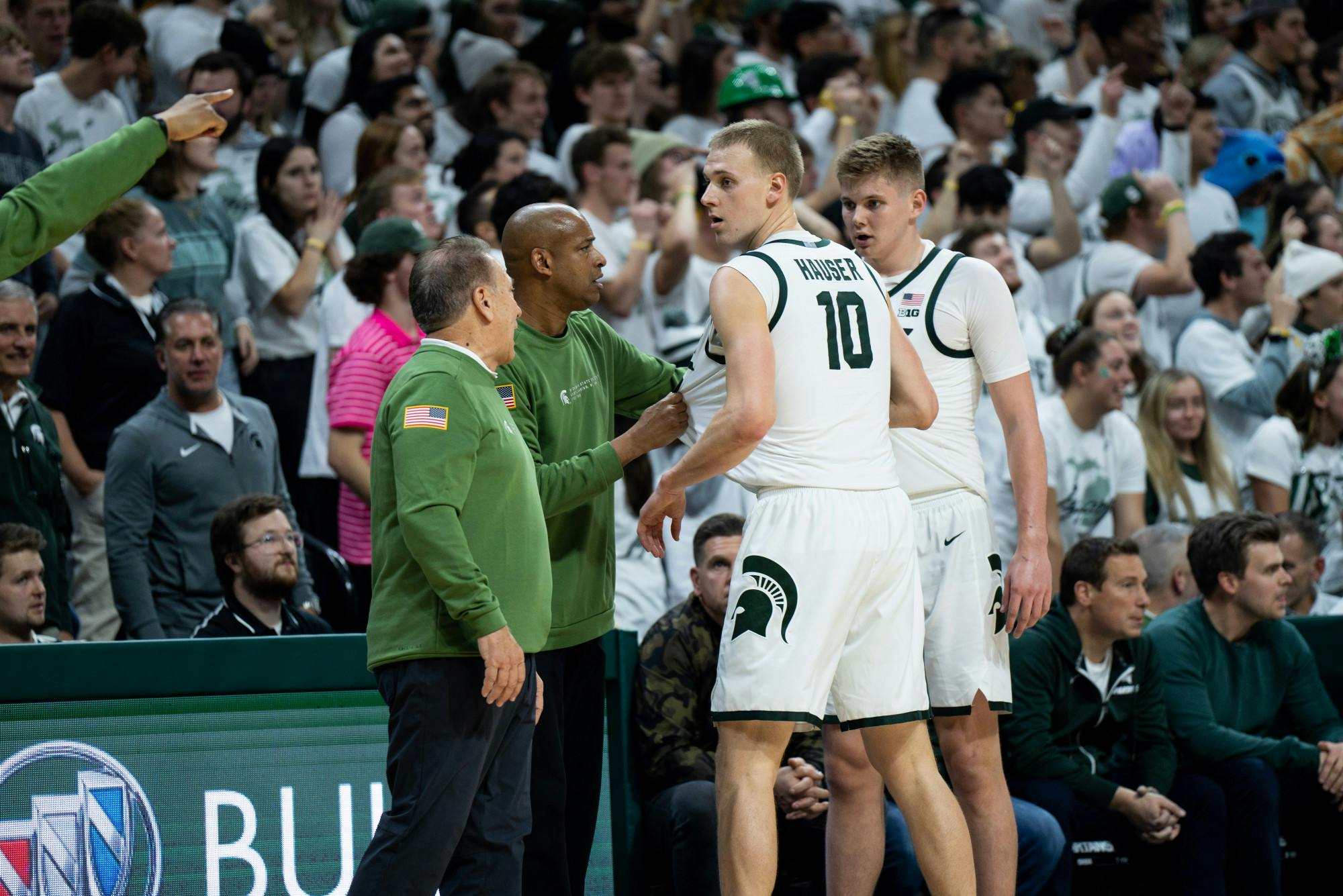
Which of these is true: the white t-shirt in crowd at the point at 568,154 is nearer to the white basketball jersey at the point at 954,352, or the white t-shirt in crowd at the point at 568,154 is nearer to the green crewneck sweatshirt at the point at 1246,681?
the green crewneck sweatshirt at the point at 1246,681

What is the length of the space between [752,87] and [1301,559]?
14.7ft

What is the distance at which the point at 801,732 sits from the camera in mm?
6051

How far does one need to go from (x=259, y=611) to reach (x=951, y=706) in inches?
111

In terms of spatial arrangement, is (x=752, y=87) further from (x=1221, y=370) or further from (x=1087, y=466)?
(x=1087, y=466)

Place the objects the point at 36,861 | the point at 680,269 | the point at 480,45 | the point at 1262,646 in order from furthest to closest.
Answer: the point at 480,45, the point at 680,269, the point at 1262,646, the point at 36,861

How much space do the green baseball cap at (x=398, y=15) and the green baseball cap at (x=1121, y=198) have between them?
4.83m

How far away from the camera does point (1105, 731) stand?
6.48 meters

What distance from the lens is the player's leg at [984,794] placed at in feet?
15.2

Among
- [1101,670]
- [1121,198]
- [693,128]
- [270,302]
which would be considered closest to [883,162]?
[1101,670]

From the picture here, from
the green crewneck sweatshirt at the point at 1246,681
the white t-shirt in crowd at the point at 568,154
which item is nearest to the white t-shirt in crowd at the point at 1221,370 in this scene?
the green crewneck sweatshirt at the point at 1246,681

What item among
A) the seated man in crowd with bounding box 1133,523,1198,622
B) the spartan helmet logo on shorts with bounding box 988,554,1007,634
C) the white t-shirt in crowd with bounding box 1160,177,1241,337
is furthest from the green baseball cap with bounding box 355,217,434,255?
the white t-shirt in crowd with bounding box 1160,177,1241,337

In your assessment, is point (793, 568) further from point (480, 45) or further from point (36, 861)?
point (480, 45)

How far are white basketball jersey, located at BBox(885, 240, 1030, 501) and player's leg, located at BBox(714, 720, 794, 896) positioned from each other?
0.99m

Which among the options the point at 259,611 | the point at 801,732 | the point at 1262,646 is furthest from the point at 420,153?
the point at 1262,646
